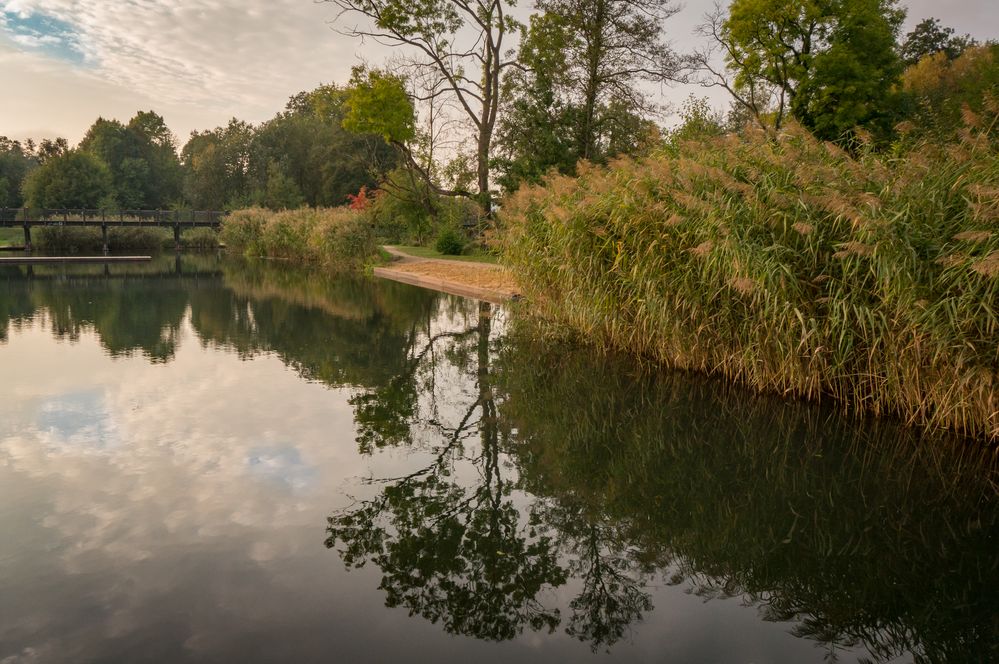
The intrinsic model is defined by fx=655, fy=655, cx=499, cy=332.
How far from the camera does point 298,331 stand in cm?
1133

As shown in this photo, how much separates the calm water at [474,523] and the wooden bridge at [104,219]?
Result: 34645 millimetres

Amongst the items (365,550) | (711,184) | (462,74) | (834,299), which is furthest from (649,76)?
(365,550)

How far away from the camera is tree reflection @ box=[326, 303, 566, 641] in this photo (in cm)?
316

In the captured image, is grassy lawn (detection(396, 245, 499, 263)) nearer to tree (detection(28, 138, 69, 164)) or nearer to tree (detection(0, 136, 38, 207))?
tree (detection(0, 136, 38, 207))

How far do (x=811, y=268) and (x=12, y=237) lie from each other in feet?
189

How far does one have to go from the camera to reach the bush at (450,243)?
27719mm

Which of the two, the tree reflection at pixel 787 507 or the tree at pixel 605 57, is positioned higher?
the tree at pixel 605 57

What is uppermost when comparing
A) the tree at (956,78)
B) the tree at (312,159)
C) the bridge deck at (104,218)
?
the tree at (956,78)

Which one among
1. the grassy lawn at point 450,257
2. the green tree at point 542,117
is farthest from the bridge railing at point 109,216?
the green tree at point 542,117

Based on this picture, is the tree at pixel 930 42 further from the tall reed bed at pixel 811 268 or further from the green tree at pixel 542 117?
the tall reed bed at pixel 811 268

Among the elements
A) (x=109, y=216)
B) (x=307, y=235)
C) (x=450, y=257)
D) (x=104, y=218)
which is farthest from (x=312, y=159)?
(x=450, y=257)

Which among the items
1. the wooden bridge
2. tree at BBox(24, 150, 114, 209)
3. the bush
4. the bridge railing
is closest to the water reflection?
the bush

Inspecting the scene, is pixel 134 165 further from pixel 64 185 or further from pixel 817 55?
pixel 817 55

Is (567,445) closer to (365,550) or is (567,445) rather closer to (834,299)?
(365,550)
